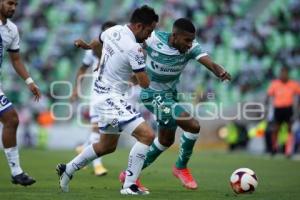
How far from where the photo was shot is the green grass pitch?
1010 centimetres

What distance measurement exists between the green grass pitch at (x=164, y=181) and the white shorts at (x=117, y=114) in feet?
3.07

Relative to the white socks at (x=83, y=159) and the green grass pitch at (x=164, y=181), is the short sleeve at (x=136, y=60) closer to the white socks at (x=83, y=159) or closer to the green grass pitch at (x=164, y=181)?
the white socks at (x=83, y=159)

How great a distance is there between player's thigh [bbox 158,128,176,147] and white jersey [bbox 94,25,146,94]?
1.69 m

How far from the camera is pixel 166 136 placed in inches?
463

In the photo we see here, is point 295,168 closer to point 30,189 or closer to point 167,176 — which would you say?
point 167,176

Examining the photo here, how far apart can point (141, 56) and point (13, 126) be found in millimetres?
2165

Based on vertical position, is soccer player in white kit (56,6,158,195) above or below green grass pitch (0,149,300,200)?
above

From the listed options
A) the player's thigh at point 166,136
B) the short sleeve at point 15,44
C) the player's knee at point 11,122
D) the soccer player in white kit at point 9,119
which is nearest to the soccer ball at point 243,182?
the player's thigh at point 166,136

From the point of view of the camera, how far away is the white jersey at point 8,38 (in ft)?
35.0

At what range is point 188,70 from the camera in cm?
2731

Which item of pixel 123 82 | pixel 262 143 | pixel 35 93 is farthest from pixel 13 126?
pixel 262 143

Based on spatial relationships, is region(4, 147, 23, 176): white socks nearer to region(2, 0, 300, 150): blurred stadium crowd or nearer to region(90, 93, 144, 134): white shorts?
region(90, 93, 144, 134): white shorts

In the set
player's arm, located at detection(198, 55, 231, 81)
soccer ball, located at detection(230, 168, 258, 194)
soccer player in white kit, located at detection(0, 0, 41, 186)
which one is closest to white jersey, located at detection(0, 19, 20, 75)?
soccer player in white kit, located at detection(0, 0, 41, 186)

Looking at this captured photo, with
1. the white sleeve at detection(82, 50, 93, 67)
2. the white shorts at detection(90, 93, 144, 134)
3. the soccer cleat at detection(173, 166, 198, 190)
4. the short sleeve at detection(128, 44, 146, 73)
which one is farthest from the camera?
the white sleeve at detection(82, 50, 93, 67)
